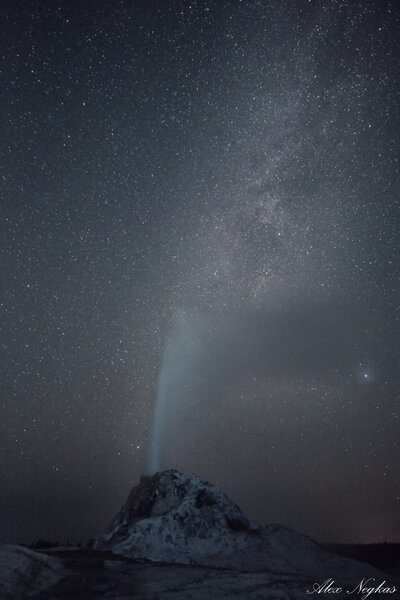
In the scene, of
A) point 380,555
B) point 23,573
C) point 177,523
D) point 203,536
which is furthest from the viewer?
point 380,555

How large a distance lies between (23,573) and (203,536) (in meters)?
27.4

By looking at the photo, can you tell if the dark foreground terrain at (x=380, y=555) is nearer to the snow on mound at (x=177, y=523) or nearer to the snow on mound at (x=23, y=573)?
the snow on mound at (x=177, y=523)

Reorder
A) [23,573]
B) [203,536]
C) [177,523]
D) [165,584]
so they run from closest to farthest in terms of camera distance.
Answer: [23,573] → [165,584] → [203,536] → [177,523]

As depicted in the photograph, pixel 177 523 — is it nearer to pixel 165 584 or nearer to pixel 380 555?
pixel 165 584

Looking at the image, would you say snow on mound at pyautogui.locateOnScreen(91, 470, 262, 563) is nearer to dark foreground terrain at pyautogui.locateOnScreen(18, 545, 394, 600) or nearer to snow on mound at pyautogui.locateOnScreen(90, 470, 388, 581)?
snow on mound at pyautogui.locateOnScreen(90, 470, 388, 581)

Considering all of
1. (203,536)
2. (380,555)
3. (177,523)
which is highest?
(177,523)

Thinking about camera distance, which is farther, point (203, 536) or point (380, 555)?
point (380, 555)

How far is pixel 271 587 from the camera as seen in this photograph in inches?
1098

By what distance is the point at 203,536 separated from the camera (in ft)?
162

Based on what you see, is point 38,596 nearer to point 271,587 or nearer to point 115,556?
point 271,587

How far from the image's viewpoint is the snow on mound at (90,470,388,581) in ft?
134

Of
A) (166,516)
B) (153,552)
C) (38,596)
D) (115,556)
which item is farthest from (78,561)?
(166,516)

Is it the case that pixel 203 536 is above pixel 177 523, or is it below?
below

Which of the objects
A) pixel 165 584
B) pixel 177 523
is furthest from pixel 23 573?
pixel 177 523
